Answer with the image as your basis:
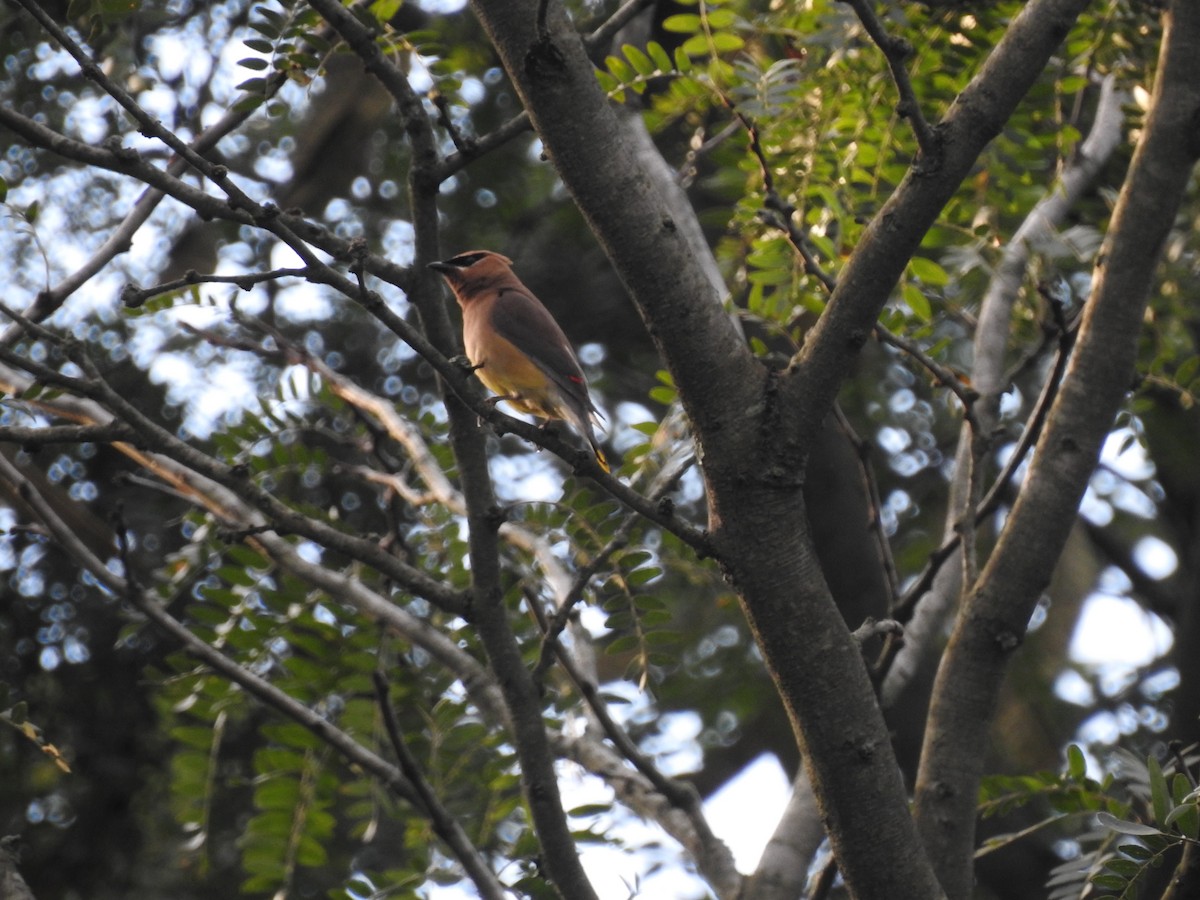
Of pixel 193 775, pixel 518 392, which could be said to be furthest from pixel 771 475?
pixel 193 775

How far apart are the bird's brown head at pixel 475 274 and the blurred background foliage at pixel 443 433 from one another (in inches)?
23.2

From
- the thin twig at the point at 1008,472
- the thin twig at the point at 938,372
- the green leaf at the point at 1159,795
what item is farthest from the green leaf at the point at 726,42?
the green leaf at the point at 1159,795

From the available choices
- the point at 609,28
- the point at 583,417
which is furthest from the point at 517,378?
the point at 609,28

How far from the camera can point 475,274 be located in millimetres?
5180

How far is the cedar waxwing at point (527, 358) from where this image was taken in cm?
448

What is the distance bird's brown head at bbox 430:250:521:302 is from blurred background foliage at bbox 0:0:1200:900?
590 millimetres

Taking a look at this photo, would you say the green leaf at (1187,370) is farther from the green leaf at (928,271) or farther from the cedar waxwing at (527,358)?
the cedar waxwing at (527,358)

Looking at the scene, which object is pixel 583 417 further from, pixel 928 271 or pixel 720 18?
pixel 720 18

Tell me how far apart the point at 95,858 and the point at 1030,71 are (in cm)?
457

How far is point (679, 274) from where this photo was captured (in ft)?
8.33

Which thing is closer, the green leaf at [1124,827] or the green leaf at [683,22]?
the green leaf at [1124,827]

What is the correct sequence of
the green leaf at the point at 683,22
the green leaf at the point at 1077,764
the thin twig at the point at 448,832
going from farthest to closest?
the green leaf at the point at 683,22 → the green leaf at the point at 1077,764 → the thin twig at the point at 448,832

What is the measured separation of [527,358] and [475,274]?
0.82 metres

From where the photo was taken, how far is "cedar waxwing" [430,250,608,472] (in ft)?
14.7
